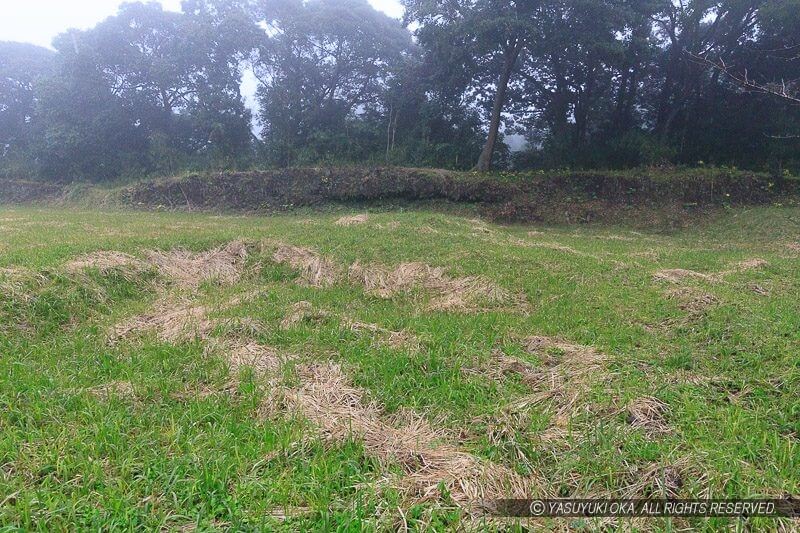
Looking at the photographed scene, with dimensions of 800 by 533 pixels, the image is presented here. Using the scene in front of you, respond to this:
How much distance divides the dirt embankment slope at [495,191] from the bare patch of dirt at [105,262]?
1300cm

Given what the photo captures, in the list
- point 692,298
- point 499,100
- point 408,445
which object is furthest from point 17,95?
point 692,298

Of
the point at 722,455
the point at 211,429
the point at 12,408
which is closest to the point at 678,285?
the point at 722,455

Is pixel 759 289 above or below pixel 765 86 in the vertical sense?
below

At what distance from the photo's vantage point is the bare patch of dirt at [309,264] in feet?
23.1

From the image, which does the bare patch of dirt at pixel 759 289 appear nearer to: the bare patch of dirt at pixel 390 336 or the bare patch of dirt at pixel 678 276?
the bare patch of dirt at pixel 678 276

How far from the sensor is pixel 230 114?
2525 cm

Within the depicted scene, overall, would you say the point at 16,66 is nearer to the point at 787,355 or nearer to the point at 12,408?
the point at 12,408

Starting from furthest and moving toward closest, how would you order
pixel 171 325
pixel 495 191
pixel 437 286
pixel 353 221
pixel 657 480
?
pixel 495 191 → pixel 353 221 → pixel 437 286 → pixel 171 325 → pixel 657 480

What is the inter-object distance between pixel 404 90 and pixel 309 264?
18.7 m

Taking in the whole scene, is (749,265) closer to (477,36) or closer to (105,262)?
(105,262)

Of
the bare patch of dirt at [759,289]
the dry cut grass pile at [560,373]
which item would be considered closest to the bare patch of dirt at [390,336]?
the dry cut grass pile at [560,373]

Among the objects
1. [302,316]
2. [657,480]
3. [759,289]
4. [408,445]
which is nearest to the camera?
[657,480]

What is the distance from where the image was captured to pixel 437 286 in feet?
22.1

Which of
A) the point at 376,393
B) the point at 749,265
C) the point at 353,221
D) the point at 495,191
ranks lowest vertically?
the point at 376,393
